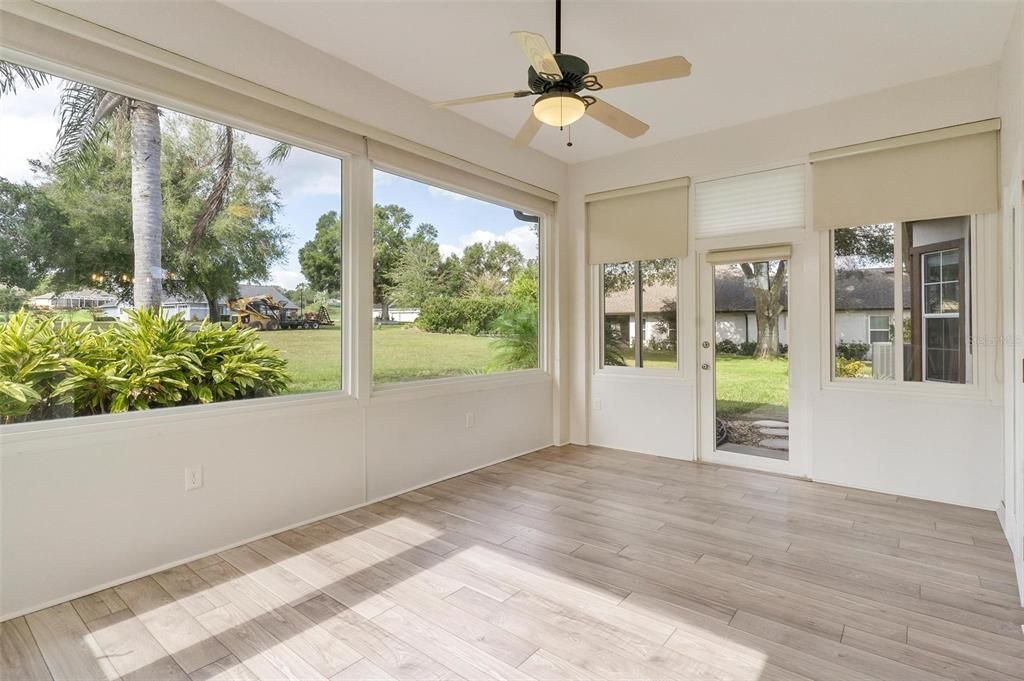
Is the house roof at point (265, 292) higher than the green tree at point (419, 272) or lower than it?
lower

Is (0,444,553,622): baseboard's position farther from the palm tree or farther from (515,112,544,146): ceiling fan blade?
(515,112,544,146): ceiling fan blade

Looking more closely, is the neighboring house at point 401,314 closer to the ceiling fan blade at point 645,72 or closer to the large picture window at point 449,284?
the large picture window at point 449,284

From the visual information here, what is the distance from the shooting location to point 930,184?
11.6 ft

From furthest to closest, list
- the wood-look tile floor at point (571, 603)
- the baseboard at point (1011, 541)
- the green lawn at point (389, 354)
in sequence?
the green lawn at point (389, 354) → the baseboard at point (1011, 541) → the wood-look tile floor at point (571, 603)

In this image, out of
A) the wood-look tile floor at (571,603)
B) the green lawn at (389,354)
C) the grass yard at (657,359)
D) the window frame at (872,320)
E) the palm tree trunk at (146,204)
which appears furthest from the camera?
the grass yard at (657,359)

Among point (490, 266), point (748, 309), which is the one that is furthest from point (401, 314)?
point (748, 309)

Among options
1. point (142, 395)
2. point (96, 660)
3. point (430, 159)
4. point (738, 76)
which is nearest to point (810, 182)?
point (738, 76)

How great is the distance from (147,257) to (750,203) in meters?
4.32

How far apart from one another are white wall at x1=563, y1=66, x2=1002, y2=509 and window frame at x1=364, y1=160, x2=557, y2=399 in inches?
13.6

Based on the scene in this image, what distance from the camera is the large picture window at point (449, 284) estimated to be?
3785mm

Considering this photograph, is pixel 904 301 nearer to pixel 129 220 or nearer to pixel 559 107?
pixel 559 107

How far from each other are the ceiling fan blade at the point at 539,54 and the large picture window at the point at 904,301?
290 cm

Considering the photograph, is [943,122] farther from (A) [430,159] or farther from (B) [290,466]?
(B) [290,466]

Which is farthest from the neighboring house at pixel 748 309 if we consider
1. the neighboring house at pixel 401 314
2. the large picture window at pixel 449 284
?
the neighboring house at pixel 401 314
